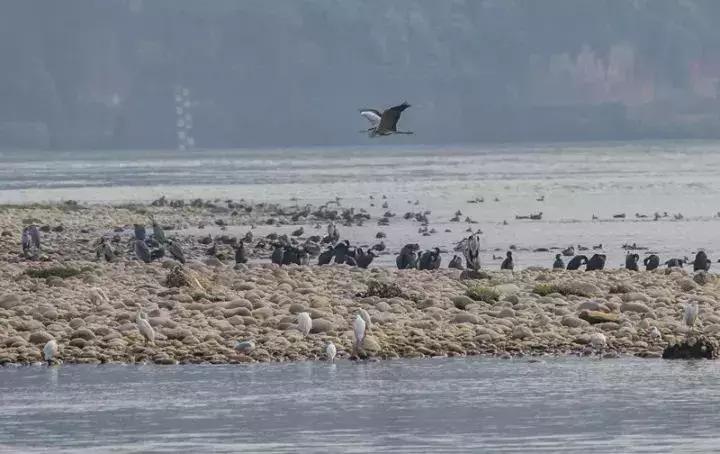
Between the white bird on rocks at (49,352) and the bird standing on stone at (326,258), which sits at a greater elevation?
the white bird on rocks at (49,352)

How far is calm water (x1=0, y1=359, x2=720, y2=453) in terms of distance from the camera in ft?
60.2

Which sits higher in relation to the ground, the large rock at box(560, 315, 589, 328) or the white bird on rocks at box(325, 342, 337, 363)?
the large rock at box(560, 315, 589, 328)

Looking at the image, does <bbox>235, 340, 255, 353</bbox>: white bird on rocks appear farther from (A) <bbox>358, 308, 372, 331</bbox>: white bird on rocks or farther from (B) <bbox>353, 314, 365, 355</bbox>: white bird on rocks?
(A) <bbox>358, 308, 372, 331</bbox>: white bird on rocks

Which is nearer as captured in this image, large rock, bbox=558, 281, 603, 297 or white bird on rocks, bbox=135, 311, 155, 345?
white bird on rocks, bbox=135, 311, 155, 345

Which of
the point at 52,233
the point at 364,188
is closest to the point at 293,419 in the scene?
the point at 52,233

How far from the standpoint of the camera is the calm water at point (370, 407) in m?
18.3

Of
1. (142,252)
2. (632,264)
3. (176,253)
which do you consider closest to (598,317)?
(632,264)

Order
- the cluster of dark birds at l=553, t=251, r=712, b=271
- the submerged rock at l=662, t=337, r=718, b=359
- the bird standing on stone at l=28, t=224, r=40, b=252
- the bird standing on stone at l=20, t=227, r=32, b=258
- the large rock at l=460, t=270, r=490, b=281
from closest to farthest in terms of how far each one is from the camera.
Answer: the submerged rock at l=662, t=337, r=718, b=359 < the large rock at l=460, t=270, r=490, b=281 < the cluster of dark birds at l=553, t=251, r=712, b=271 < the bird standing on stone at l=20, t=227, r=32, b=258 < the bird standing on stone at l=28, t=224, r=40, b=252

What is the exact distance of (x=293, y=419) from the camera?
19.9 meters

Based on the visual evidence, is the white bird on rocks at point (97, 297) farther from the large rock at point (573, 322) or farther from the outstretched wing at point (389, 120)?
the large rock at point (573, 322)

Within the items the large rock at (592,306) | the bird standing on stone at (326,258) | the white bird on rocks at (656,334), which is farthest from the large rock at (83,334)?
the bird standing on stone at (326,258)

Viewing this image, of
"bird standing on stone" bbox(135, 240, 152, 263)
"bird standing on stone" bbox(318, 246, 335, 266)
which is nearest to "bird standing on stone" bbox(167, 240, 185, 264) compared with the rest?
"bird standing on stone" bbox(135, 240, 152, 263)

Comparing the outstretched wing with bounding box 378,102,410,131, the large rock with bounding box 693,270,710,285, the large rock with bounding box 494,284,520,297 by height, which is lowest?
the large rock with bounding box 693,270,710,285

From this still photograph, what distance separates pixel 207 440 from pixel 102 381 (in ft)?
14.6
